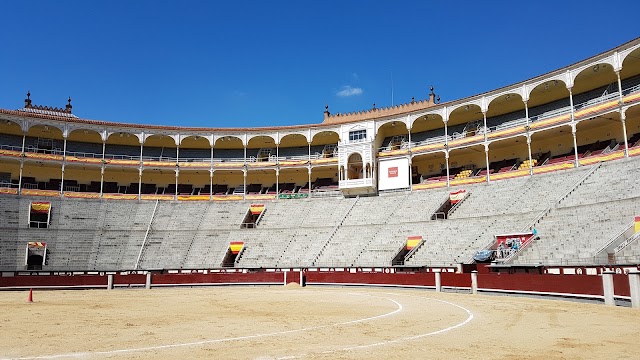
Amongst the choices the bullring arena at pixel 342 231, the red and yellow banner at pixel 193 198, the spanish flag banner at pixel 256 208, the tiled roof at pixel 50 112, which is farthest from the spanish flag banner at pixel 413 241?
the tiled roof at pixel 50 112

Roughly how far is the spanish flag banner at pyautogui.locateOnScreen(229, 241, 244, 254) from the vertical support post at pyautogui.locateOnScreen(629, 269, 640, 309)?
28570 mm

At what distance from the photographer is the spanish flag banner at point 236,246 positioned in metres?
39.0

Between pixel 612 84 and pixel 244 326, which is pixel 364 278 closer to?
pixel 244 326

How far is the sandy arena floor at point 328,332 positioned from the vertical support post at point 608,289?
23.3 inches

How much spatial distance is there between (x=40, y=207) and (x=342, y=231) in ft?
83.3

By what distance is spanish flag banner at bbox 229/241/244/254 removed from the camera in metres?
39.0

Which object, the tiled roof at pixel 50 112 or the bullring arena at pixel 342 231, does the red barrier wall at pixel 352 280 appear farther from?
the tiled roof at pixel 50 112

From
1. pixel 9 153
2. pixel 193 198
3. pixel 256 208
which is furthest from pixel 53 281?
pixel 256 208

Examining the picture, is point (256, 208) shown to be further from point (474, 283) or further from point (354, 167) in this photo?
point (474, 283)

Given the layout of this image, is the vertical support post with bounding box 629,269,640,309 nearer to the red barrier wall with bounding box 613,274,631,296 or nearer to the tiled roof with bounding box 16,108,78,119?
the red barrier wall with bounding box 613,274,631,296

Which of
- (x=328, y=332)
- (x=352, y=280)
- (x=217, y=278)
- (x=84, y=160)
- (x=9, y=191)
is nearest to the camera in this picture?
(x=328, y=332)

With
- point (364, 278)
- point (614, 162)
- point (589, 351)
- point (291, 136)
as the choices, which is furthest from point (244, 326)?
point (291, 136)

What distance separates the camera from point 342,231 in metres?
38.3

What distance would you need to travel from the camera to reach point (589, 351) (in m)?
8.34
